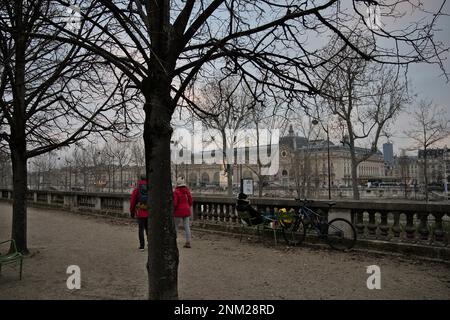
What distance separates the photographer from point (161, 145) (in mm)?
4543

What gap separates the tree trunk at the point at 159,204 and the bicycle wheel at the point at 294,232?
244 inches

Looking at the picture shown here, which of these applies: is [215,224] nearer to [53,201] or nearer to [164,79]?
[164,79]

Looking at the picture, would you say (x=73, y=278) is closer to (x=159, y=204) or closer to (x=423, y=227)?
(x=159, y=204)

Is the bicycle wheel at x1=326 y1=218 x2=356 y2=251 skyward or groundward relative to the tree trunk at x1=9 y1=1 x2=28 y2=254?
groundward

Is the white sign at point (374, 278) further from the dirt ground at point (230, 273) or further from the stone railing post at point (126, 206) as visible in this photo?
the stone railing post at point (126, 206)

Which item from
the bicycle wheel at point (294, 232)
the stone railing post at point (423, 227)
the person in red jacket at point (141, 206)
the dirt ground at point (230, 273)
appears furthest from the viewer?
the bicycle wheel at point (294, 232)

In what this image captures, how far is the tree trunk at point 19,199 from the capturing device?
30.6 feet

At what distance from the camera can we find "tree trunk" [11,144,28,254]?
9.34 metres

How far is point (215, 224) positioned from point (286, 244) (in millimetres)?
3097

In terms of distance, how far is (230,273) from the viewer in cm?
746

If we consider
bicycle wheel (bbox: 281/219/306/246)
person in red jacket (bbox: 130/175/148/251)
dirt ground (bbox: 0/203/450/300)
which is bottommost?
dirt ground (bbox: 0/203/450/300)

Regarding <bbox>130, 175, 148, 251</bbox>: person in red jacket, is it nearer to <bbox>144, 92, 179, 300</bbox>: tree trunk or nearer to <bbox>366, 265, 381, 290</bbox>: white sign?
<bbox>366, 265, 381, 290</bbox>: white sign

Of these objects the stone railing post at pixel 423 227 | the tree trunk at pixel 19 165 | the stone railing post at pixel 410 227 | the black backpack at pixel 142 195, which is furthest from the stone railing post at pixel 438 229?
the tree trunk at pixel 19 165

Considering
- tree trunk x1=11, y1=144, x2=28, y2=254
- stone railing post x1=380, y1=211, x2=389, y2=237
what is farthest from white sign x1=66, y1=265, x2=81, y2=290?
stone railing post x1=380, y1=211, x2=389, y2=237
